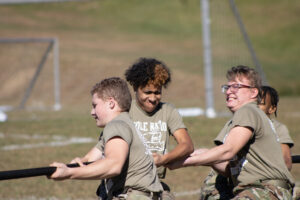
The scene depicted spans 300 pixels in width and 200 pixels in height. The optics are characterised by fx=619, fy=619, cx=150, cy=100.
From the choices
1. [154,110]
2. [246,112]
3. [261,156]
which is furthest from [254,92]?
[154,110]

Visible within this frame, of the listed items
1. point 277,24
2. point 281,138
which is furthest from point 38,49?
point 277,24

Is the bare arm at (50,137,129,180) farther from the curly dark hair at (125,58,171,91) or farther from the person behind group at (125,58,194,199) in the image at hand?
the curly dark hair at (125,58,171,91)

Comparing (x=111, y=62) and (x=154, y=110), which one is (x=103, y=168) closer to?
(x=154, y=110)

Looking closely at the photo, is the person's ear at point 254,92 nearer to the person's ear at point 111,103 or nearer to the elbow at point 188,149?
the elbow at point 188,149

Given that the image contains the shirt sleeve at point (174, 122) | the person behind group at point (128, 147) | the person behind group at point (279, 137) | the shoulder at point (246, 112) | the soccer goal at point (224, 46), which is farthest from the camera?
the soccer goal at point (224, 46)

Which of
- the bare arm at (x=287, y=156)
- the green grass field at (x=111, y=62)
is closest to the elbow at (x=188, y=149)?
the bare arm at (x=287, y=156)

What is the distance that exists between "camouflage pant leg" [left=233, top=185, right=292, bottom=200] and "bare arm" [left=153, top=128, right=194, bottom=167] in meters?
0.53

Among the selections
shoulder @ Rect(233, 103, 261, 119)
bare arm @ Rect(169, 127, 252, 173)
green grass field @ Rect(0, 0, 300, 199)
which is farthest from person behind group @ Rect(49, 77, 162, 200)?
green grass field @ Rect(0, 0, 300, 199)

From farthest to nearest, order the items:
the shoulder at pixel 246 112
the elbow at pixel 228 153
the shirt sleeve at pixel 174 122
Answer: the shirt sleeve at pixel 174 122 → the shoulder at pixel 246 112 → the elbow at pixel 228 153

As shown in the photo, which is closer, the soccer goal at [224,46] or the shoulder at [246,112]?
the shoulder at [246,112]

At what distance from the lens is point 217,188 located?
572cm

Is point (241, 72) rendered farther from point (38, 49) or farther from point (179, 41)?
point (179, 41)

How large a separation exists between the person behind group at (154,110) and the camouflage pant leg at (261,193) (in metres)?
0.63

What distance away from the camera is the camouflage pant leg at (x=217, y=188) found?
5645 mm
